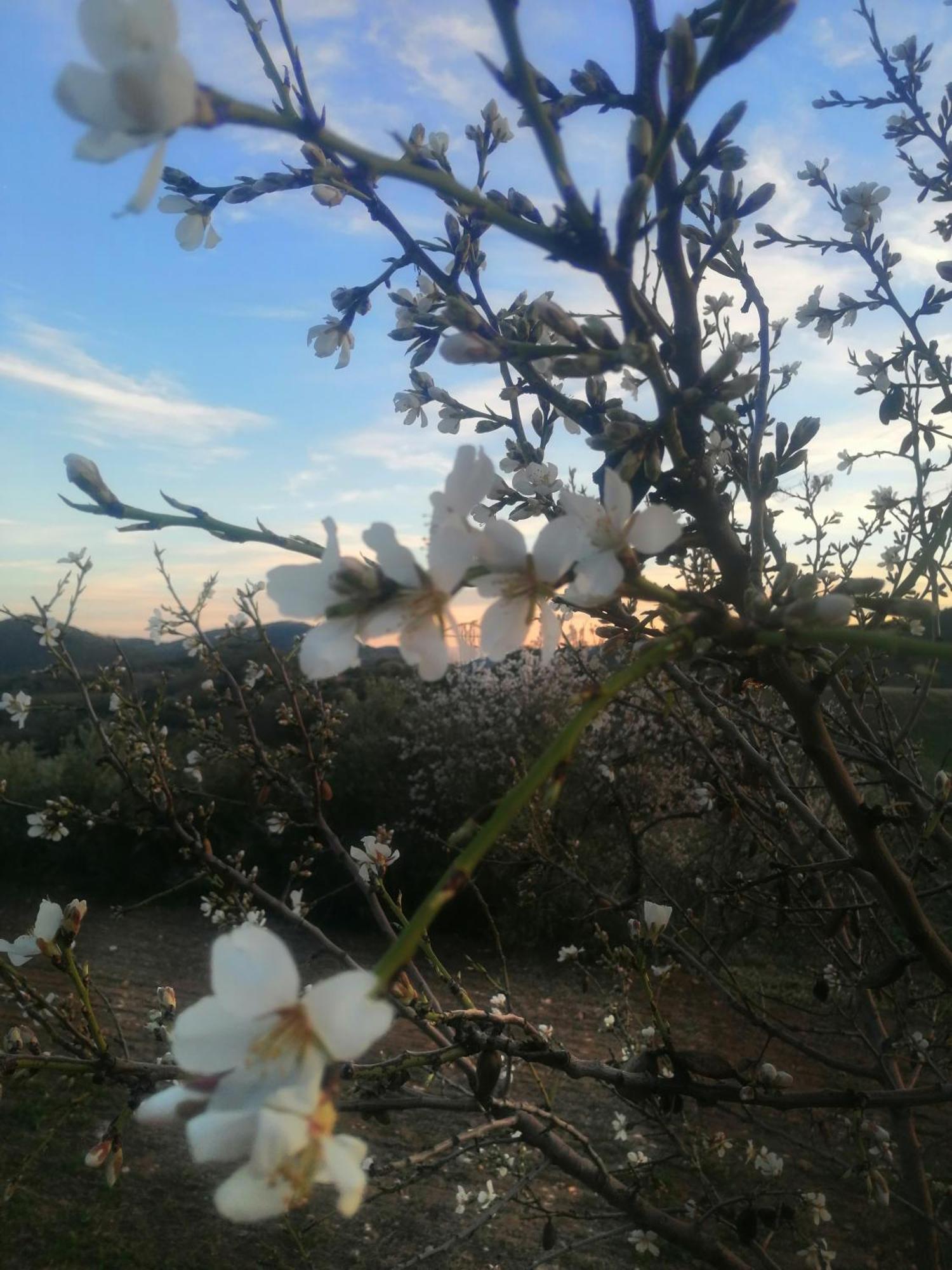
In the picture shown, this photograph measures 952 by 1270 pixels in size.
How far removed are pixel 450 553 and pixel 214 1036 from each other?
14.6 inches

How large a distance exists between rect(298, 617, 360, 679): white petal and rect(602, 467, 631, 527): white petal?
0.24 m

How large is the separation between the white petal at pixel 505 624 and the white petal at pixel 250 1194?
1.39 feet

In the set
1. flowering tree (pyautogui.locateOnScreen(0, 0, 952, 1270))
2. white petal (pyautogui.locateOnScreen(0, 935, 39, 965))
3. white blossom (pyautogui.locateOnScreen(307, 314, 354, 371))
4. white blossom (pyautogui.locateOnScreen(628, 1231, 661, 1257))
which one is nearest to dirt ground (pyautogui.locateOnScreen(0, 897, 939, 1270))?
white blossom (pyautogui.locateOnScreen(628, 1231, 661, 1257))

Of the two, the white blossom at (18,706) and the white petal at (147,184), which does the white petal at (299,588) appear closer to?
the white petal at (147,184)

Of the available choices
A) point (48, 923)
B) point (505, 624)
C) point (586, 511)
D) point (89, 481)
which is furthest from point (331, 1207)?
point (586, 511)

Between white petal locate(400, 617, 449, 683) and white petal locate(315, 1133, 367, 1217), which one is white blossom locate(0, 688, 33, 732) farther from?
white petal locate(315, 1133, 367, 1217)

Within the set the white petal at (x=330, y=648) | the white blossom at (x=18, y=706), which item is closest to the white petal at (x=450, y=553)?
the white petal at (x=330, y=648)

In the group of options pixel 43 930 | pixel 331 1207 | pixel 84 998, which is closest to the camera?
pixel 84 998

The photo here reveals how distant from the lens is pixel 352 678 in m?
11.9

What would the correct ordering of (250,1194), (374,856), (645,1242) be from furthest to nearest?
(645,1242) → (374,856) → (250,1194)

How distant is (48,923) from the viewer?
5.51ft

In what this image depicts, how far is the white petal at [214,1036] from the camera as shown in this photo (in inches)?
20.9

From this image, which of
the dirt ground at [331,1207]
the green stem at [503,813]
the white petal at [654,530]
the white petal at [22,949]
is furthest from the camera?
the dirt ground at [331,1207]

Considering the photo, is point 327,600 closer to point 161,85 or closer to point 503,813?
point 503,813
